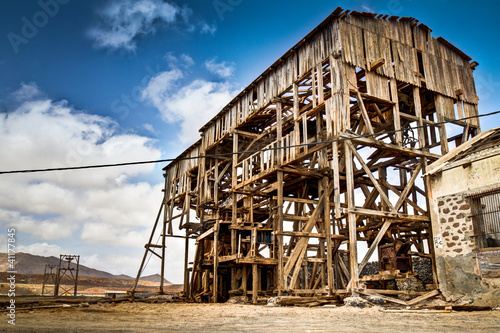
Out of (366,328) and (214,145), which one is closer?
(366,328)

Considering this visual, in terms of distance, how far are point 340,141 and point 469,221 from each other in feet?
16.6

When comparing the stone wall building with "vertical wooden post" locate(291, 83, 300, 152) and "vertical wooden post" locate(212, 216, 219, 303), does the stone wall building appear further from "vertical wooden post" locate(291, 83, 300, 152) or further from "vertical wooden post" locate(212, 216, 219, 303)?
"vertical wooden post" locate(212, 216, 219, 303)

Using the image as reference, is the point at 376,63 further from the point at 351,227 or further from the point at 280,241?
the point at 280,241

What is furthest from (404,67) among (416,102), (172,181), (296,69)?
(172,181)

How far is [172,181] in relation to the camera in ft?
103

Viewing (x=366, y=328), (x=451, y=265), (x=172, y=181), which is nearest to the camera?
(x=366, y=328)

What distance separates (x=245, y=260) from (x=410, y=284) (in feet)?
22.3

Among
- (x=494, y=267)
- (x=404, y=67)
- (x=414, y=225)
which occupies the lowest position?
(x=494, y=267)

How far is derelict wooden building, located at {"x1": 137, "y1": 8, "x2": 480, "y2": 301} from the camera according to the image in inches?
652

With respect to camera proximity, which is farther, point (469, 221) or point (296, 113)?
point (296, 113)

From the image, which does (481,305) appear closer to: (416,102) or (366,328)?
(366,328)

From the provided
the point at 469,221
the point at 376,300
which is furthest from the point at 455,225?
the point at 376,300

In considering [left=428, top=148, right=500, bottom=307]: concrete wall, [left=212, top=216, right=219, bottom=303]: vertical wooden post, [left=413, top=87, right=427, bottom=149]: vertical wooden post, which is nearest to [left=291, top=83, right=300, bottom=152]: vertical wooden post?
[left=413, top=87, right=427, bottom=149]: vertical wooden post

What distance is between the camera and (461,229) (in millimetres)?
13516
